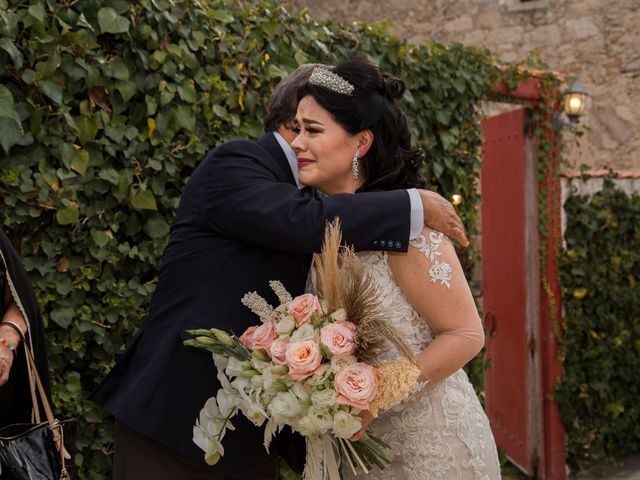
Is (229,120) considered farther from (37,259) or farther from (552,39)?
(552,39)

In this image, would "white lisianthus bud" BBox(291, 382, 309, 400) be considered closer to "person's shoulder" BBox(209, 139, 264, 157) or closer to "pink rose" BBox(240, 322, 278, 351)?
"pink rose" BBox(240, 322, 278, 351)

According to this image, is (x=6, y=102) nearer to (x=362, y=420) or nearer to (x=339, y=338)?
(x=339, y=338)

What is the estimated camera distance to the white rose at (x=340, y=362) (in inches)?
72.0

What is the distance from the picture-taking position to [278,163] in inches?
89.6

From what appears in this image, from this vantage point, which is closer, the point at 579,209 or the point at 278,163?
the point at 278,163

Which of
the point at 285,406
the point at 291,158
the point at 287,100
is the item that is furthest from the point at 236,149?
the point at 285,406

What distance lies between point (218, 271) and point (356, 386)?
0.56 metres

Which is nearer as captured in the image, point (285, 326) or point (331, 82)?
point (285, 326)

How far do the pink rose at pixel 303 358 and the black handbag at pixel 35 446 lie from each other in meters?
0.86

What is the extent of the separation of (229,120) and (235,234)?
4.83 ft

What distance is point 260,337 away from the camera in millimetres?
1928

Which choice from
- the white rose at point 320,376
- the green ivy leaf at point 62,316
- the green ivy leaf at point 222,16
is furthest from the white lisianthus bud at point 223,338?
the green ivy leaf at point 222,16

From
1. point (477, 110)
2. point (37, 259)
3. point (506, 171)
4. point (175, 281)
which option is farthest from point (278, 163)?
point (506, 171)

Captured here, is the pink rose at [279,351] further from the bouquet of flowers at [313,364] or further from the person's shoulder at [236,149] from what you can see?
the person's shoulder at [236,149]
